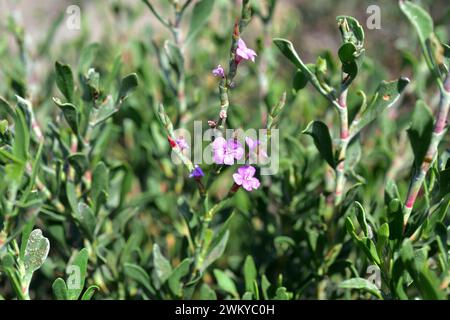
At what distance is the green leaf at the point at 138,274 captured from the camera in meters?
1.48

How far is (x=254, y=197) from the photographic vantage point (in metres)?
1.91

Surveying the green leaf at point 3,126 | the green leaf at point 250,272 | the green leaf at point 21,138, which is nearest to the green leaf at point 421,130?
the green leaf at point 250,272

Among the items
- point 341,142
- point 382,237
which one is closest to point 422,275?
point 382,237

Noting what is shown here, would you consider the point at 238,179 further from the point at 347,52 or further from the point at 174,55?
the point at 174,55

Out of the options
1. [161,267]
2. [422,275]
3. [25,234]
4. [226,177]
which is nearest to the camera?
[422,275]

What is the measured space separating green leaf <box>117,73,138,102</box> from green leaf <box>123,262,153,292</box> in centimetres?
42

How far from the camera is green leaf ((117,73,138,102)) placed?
139 cm

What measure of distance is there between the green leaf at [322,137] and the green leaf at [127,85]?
0.43 m

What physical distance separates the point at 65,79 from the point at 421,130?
2.83ft

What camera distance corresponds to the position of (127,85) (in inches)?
56.0

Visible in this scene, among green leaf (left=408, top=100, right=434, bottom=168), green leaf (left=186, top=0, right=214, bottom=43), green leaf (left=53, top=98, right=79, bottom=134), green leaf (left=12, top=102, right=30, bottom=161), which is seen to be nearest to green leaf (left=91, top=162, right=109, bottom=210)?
green leaf (left=53, top=98, right=79, bottom=134)

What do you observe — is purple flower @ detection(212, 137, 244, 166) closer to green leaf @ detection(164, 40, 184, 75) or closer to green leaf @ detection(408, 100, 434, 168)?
green leaf @ detection(408, 100, 434, 168)

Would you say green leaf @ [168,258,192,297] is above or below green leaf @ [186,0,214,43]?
below
